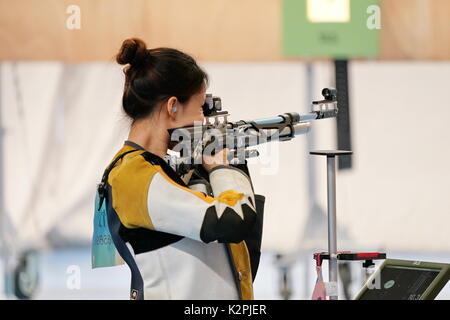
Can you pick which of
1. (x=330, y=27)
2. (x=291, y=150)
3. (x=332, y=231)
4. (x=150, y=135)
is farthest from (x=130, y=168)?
(x=291, y=150)

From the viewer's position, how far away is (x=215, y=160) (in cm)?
121

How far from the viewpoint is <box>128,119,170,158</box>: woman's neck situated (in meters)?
→ 1.25

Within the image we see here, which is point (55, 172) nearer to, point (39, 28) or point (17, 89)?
point (17, 89)

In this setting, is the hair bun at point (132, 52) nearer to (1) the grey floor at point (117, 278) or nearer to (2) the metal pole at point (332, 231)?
(2) the metal pole at point (332, 231)

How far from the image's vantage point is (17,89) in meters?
2.89

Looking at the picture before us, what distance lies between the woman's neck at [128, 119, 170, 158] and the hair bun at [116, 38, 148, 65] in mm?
83

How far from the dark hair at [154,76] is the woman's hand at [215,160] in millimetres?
89

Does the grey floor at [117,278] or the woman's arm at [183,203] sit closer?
the woman's arm at [183,203]

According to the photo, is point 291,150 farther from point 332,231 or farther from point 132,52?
point 132,52

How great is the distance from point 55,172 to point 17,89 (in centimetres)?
29

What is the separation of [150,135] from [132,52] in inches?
4.5

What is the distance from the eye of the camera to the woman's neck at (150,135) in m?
1.25

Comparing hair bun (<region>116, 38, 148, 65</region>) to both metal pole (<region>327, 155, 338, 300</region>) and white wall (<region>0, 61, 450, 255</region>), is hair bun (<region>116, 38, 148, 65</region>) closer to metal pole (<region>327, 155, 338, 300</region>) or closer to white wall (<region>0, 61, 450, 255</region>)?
metal pole (<region>327, 155, 338, 300</region>)

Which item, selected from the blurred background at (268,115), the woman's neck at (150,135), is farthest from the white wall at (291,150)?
the woman's neck at (150,135)
